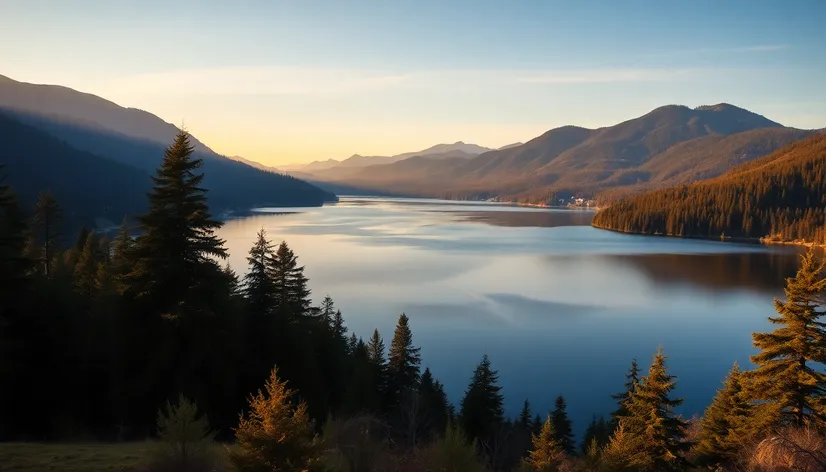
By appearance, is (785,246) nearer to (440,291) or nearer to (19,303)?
(440,291)

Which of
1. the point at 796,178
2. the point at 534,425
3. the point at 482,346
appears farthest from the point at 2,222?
the point at 796,178

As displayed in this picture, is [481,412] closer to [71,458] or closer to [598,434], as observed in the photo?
[598,434]

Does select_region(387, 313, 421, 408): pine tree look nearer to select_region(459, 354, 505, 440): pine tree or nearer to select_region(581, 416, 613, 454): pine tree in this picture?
select_region(459, 354, 505, 440): pine tree

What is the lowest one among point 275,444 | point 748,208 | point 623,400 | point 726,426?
point 623,400

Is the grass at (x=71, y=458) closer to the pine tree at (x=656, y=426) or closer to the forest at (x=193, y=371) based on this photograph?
the forest at (x=193, y=371)

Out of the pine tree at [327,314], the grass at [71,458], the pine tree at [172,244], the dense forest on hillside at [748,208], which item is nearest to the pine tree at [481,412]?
the pine tree at [327,314]

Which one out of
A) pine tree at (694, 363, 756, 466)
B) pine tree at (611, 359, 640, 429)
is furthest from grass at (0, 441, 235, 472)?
pine tree at (694, 363, 756, 466)

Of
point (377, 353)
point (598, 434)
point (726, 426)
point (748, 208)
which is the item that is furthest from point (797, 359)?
point (748, 208)
